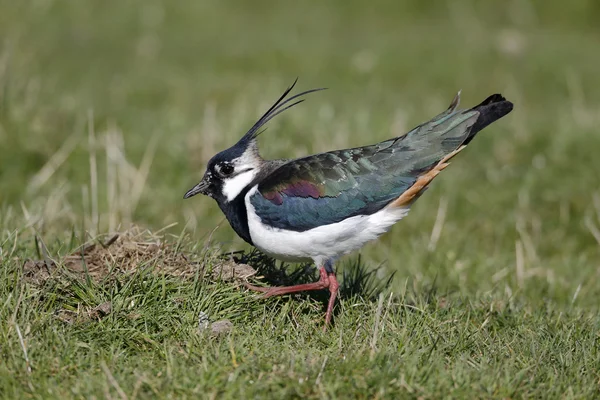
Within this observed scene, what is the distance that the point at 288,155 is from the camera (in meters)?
7.84

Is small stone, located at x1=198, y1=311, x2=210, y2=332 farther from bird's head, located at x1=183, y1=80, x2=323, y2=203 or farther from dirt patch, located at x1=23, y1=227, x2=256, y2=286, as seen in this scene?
bird's head, located at x1=183, y1=80, x2=323, y2=203

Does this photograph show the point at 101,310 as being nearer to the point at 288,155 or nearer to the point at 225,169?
the point at 225,169

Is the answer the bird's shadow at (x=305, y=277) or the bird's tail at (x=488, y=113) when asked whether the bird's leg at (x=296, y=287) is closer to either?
the bird's shadow at (x=305, y=277)

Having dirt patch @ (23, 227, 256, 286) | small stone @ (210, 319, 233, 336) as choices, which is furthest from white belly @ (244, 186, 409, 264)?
small stone @ (210, 319, 233, 336)

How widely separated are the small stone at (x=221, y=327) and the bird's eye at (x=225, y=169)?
106 cm

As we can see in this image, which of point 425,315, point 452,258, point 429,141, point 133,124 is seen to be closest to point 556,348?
point 425,315

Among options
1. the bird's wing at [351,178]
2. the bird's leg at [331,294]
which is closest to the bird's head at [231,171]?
the bird's wing at [351,178]

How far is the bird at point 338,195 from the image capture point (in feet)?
15.6

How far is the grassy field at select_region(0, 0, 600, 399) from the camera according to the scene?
4.00m

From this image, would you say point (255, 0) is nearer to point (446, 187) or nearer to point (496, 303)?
point (446, 187)

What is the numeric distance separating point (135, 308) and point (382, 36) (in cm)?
1001

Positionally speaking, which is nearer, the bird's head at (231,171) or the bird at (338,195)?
the bird at (338,195)

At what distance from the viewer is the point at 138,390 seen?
372 cm

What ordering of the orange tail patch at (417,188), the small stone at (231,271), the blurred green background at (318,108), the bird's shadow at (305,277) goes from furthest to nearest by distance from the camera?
the blurred green background at (318,108) < the bird's shadow at (305,277) < the orange tail patch at (417,188) < the small stone at (231,271)
